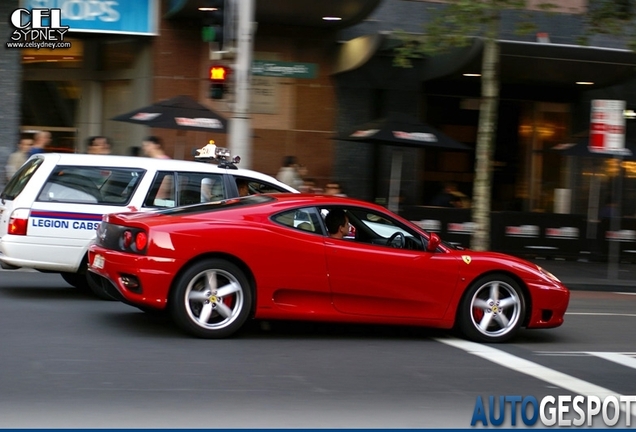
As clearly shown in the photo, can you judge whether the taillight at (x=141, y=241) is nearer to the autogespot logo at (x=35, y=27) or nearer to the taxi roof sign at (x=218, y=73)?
the taxi roof sign at (x=218, y=73)

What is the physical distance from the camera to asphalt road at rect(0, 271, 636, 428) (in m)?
6.40

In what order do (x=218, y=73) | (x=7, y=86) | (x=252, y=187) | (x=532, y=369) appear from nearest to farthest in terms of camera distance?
1. (x=532, y=369)
2. (x=252, y=187)
3. (x=218, y=73)
4. (x=7, y=86)

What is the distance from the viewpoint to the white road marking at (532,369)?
764cm

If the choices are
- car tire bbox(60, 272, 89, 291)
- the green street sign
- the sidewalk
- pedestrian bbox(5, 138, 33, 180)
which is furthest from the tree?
car tire bbox(60, 272, 89, 291)

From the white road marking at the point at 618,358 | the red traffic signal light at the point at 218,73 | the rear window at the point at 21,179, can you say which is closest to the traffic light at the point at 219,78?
the red traffic signal light at the point at 218,73

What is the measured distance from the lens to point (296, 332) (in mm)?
9758

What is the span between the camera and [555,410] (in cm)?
700

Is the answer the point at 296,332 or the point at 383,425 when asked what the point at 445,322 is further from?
the point at 383,425

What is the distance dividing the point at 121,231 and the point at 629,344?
212 inches

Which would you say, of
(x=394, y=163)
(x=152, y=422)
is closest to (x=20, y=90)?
(x=394, y=163)

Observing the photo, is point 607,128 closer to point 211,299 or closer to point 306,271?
point 306,271

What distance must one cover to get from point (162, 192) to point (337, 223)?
99.8 inches

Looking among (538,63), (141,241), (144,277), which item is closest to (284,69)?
(538,63)

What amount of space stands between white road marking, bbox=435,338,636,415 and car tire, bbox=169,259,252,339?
84.1 inches
